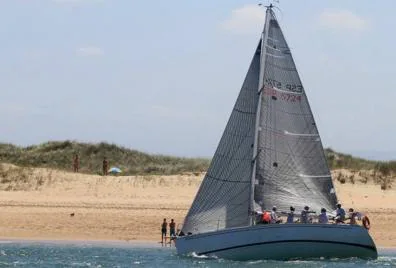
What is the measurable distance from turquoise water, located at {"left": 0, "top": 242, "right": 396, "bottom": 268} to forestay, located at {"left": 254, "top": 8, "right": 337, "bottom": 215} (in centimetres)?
217

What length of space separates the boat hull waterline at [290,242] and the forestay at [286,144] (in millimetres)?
1519

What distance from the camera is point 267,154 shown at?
122 feet

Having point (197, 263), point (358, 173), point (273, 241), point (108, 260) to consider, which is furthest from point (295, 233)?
point (358, 173)

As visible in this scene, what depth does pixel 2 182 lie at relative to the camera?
2174 inches

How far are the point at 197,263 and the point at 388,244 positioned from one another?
10.3m

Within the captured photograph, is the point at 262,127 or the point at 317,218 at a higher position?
the point at 262,127

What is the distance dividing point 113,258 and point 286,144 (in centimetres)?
650

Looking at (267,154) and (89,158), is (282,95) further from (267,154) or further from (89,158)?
(89,158)

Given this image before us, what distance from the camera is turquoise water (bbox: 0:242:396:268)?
3575cm

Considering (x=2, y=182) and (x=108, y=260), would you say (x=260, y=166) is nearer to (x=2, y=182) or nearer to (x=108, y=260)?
(x=108, y=260)

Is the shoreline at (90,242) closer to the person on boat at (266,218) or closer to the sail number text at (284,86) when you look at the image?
the person on boat at (266,218)

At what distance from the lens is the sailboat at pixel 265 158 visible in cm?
3703

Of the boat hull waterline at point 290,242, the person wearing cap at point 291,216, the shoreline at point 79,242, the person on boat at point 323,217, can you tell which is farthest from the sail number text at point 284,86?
the shoreline at point 79,242

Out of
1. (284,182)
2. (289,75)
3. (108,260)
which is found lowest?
(108,260)
